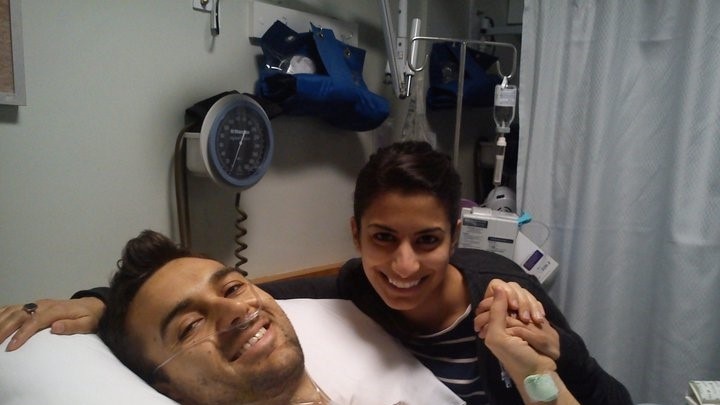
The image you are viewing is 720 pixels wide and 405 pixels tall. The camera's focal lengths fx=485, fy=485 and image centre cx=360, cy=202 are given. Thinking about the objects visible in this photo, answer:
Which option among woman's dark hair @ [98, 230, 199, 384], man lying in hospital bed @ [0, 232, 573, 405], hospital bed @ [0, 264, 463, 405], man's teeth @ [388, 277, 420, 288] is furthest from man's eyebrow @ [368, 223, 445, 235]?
woman's dark hair @ [98, 230, 199, 384]

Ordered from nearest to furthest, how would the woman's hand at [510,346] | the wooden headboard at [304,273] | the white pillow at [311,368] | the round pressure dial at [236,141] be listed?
the white pillow at [311,368]
the woman's hand at [510,346]
the round pressure dial at [236,141]
the wooden headboard at [304,273]

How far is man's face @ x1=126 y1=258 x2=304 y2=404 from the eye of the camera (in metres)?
0.92

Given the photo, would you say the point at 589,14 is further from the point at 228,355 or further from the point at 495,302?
the point at 228,355

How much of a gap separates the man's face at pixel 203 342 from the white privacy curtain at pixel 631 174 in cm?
119

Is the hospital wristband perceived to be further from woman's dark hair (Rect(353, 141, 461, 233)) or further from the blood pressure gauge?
the blood pressure gauge

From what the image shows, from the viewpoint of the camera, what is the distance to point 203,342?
921 mm

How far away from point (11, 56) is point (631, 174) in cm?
176

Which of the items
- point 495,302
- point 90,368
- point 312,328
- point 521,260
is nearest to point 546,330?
point 495,302

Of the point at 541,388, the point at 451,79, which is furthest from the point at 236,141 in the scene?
the point at 451,79

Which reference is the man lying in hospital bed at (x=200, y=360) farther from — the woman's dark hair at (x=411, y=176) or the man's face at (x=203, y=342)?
the woman's dark hair at (x=411, y=176)

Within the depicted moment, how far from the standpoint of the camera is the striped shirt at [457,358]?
42.7 inches

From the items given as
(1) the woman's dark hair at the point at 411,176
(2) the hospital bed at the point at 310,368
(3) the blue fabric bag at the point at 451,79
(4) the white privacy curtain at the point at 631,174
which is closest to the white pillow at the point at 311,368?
(2) the hospital bed at the point at 310,368

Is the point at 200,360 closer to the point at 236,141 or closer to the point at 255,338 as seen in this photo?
the point at 255,338

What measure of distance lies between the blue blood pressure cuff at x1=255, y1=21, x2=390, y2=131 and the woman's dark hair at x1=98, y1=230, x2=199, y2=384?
61 centimetres
